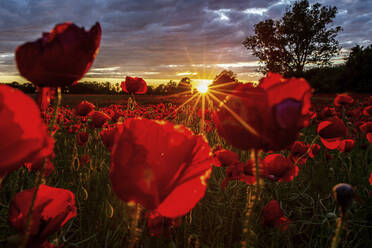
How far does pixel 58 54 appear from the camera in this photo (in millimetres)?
487

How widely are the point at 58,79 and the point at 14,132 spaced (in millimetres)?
137

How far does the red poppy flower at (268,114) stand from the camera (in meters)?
0.50

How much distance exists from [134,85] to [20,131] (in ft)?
6.76

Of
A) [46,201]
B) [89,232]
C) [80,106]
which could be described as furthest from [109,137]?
[80,106]

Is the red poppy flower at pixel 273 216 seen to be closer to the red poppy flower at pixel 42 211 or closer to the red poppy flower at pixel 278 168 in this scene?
the red poppy flower at pixel 278 168

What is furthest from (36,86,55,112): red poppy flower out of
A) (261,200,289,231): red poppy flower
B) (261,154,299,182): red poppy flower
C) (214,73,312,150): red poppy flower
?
(261,154,299,182): red poppy flower

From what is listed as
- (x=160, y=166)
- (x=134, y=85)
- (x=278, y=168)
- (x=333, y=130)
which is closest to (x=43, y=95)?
(x=160, y=166)

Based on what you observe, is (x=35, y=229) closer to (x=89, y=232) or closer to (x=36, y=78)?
(x=36, y=78)

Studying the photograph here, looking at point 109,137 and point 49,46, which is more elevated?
point 49,46

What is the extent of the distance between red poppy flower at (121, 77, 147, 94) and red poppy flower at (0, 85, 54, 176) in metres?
2.01

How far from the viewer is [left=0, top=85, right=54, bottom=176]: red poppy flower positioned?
0.40m

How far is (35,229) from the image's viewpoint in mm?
563

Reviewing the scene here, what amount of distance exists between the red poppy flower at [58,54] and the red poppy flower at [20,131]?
9cm

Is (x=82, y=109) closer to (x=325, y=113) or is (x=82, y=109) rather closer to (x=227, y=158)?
(x=227, y=158)
